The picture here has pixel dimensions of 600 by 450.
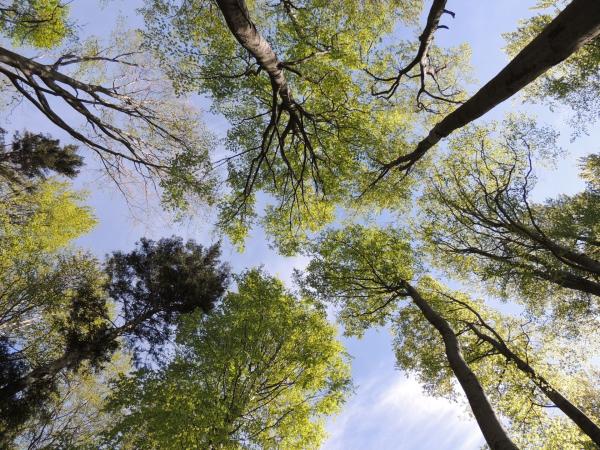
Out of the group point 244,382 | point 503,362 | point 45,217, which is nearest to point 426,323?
point 503,362

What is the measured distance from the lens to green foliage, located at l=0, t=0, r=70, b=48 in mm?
Answer: 9883

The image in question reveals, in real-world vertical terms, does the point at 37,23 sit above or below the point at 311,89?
above

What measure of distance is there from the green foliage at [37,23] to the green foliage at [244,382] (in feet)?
31.6

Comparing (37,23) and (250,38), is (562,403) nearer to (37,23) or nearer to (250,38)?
(250,38)

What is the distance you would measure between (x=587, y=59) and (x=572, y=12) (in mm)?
10294

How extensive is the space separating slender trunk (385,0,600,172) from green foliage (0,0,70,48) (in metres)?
11.9

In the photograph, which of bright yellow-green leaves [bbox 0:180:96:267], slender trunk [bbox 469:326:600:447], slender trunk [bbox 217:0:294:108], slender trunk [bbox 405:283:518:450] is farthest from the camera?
bright yellow-green leaves [bbox 0:180:96:267]

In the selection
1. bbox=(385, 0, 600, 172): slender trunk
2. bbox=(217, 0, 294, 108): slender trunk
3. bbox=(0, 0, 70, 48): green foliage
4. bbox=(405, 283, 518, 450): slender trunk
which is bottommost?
bbox=(405, 283, 518, 450): slender trunk

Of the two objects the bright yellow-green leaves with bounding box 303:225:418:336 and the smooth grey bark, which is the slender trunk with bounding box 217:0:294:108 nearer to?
the bright yellow-green leaves with bounding box 303:225:418:336

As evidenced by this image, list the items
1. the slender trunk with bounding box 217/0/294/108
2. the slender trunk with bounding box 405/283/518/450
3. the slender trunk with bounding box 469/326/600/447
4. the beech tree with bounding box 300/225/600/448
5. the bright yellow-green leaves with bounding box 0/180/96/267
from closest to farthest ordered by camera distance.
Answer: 1. the slender trunk with bounding box 217/0/294/108
2. the slender trunk with bounding box 405/283/518/450
3. the slender trunk with bounding box 469/326/600/447
4. the beech tree with bounding box 300/225/600/448
5. the bright yellow-green leaves with bounding box 0/180/96/267

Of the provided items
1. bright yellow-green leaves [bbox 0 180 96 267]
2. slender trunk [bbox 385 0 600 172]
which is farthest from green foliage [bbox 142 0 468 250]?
bright yellow-green leaves [bbox 0 180 96 267]

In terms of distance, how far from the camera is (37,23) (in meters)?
10.0

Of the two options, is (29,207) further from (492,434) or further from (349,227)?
(492,434)

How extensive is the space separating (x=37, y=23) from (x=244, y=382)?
12192 mm
